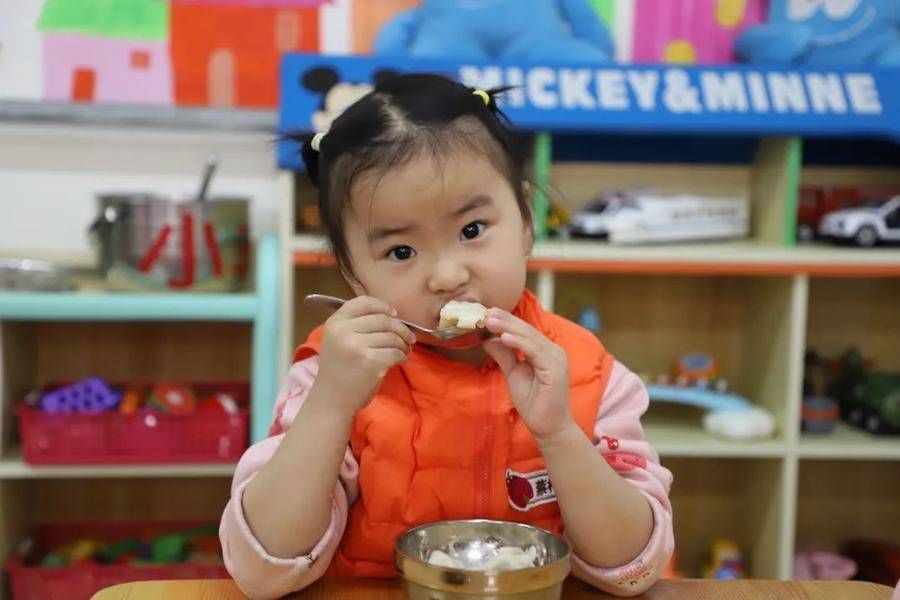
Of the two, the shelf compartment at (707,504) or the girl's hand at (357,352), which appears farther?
the shelf compartment at (707,504)

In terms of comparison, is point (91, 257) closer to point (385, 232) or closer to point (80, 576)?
point (80, 576)

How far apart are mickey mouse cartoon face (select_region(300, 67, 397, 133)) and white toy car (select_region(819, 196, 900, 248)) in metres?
0.92

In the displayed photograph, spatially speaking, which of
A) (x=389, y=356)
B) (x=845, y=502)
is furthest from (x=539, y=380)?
(x=845, y=502)

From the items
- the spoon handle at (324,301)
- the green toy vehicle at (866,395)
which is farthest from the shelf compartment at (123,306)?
the green toy vehicle at (866,395)

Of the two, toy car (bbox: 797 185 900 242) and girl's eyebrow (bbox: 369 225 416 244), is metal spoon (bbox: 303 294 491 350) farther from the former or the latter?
toy car (bbox: 797 185 900 242)

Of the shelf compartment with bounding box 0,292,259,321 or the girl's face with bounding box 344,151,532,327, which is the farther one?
the shelf compartment with bounding box 0,292,259,321

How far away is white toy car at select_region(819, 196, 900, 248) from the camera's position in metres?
1.93

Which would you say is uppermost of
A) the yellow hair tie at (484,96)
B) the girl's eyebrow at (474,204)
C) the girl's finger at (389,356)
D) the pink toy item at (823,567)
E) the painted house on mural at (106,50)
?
the painted house on mural at (106,50)

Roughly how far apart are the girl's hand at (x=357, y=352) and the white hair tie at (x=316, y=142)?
193 mm

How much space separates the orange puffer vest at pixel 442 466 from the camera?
0.95 meters

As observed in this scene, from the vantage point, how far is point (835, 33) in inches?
82.7

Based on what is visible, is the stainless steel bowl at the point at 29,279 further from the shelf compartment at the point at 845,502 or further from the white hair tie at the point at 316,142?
the shelf compartment at the point at 845,502

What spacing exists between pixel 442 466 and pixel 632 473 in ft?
0.59

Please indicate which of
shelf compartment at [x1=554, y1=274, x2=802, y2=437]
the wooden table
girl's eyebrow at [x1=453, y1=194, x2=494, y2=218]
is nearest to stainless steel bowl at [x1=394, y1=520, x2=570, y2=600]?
the wooden table
